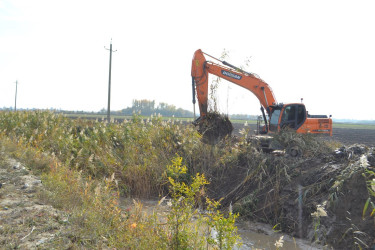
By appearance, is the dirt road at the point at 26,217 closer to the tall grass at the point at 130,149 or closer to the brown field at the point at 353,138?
the tall grass at the point at 130,149

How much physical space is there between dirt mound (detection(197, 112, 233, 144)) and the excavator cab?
9.51 feet

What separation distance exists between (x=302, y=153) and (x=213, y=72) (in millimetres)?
4014

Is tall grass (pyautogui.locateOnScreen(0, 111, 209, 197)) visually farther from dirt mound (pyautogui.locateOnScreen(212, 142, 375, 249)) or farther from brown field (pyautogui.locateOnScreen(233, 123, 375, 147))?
brown field (pyautogui.locateOnScreen(233, 123, 375, 147))

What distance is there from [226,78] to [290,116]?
9.36ft

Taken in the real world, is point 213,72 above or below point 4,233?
above

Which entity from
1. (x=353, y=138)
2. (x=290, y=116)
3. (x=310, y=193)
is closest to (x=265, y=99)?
(x=290, y=116)

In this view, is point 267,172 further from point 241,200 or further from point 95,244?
point 95,244

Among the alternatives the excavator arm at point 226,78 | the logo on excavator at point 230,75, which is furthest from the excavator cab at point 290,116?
the logo on excavator at point 230,75

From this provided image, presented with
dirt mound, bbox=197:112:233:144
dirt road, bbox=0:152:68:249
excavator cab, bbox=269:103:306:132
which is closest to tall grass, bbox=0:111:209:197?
dirt mound, bbox=197:112:233:144

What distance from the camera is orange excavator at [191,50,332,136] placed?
1001 cm

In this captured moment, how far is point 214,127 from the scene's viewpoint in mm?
8938

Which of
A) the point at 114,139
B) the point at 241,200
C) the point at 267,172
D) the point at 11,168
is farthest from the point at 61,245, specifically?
the point at 114,139

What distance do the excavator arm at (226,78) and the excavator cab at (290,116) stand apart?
0.48 metres

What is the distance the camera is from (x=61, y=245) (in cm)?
332
